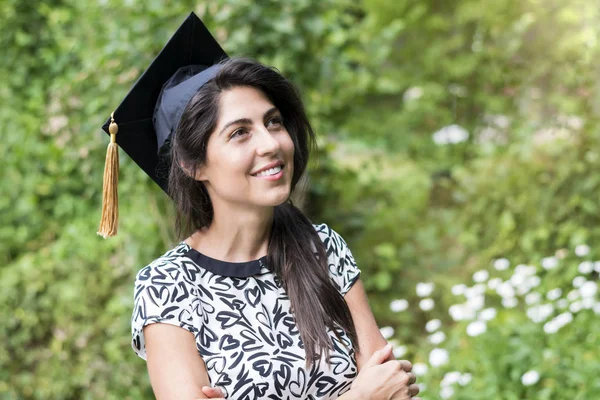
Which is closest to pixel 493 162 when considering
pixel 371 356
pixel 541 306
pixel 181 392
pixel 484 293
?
pixel 484 293

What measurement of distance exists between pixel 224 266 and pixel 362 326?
0.39 metres

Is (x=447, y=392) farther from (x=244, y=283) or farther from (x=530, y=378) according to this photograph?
(x=244, y=283)

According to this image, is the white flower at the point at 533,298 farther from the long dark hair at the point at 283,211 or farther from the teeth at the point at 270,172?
the teeth at the point at 270,172

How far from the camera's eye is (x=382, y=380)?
180cm

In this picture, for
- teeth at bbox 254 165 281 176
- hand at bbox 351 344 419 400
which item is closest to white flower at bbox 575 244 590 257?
hand at bbox 351 344 419 400

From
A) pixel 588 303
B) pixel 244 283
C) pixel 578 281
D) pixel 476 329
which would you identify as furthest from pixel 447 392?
pixel 244 283

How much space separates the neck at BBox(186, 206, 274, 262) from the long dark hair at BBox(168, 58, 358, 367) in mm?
46

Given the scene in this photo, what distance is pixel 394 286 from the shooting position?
4555 mm

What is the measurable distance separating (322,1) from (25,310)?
7.15 ft

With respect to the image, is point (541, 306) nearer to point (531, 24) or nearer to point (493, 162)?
point (493, 162)

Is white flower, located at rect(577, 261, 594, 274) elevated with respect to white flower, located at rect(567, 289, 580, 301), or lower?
elevated

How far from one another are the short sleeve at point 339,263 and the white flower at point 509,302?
6.21 ft

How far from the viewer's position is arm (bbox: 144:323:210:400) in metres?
1.68

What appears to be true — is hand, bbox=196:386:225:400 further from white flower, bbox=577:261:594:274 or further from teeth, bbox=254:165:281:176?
white flower, bbox=577:261:594:274
